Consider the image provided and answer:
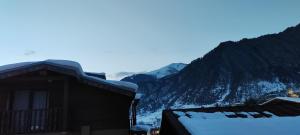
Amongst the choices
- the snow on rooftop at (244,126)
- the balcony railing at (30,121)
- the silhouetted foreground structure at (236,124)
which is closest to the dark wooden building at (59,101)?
the balcony railing at (30,121)

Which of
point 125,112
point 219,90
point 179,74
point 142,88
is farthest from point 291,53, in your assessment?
point 125,112

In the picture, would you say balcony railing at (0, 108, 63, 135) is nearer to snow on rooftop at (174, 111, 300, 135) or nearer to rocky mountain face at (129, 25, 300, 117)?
snow on rooftop at (174, 111, 300, 135)

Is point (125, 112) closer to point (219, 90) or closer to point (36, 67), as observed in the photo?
point (36, 67)

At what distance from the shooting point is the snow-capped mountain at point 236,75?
103 m

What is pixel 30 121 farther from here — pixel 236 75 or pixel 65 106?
pixel 236 75

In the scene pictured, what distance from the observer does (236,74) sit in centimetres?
11375

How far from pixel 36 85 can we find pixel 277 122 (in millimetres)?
11298

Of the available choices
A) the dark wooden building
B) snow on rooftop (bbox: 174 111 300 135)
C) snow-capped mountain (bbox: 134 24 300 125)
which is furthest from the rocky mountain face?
snow on rooftop (bbox: 174 111 300 135)

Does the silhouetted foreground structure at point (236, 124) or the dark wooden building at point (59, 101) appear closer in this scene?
the silhouetted foreground structure at point (236, 124)

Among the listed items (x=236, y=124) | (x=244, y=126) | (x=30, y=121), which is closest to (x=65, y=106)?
(x=30, y=121)

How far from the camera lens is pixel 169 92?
139250mm

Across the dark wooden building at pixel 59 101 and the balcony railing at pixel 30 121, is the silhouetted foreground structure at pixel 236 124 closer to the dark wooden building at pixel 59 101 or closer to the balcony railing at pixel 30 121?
the dark wooden building at pixel 59 101

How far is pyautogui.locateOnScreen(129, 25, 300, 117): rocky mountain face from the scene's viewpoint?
339 ft

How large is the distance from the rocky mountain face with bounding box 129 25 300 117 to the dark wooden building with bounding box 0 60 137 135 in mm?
84610
